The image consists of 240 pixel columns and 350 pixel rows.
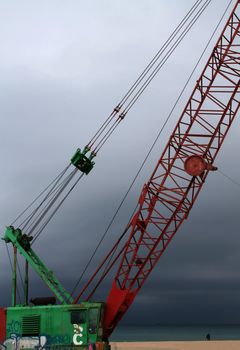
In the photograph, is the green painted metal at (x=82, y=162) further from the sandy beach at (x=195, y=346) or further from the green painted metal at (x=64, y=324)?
the sandy beach at (x=195, y=346)

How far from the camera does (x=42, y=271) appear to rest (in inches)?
1734

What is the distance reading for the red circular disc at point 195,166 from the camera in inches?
1601

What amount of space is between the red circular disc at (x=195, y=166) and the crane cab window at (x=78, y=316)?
11.7m

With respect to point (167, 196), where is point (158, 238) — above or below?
below

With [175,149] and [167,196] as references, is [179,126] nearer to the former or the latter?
Result: [175,149]

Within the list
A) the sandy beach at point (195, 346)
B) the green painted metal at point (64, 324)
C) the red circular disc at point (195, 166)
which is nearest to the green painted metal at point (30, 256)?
the green painted metal at point (64, 324)

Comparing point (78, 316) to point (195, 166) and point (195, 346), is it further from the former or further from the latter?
point (195, 346)

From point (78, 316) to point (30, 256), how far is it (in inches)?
324

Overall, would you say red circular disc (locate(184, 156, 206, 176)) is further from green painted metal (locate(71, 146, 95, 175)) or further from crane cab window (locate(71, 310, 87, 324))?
crane cab window (locate(71, 310, 87, 324))

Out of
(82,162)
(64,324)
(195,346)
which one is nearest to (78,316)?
(64,324)

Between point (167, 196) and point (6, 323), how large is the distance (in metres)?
14.0

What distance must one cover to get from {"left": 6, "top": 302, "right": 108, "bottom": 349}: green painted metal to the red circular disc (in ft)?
35.1

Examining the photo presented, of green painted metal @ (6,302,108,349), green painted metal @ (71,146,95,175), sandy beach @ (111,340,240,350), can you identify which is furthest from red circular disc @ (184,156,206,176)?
sandy beach @ (111,340,240,350)

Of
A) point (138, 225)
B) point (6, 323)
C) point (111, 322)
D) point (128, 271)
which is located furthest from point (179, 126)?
point (6, 323)
